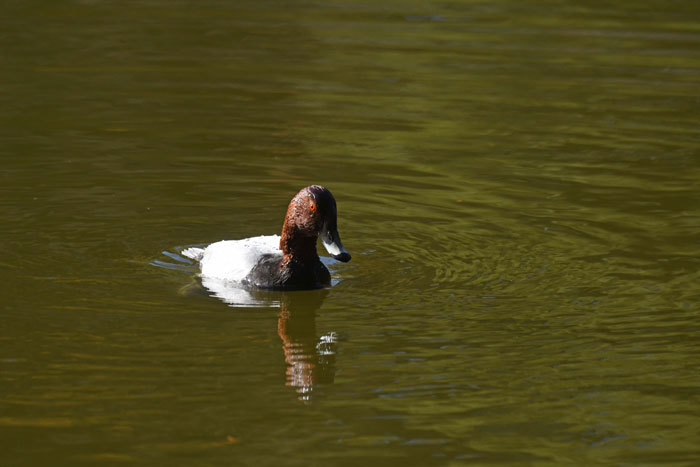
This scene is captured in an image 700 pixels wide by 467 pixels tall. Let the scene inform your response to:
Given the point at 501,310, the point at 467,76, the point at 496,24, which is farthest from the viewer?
the point at 496,24

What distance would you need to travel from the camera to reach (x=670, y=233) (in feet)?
32.3

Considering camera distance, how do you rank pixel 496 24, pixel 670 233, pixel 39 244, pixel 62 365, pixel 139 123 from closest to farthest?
pixel 62 365 → pixel 39 244 → pixel 670 233 → pixel 139 123 → pixel 496 24

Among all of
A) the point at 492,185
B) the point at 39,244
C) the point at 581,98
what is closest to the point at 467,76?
the point at 581,98

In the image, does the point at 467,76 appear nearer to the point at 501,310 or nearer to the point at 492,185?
the point at 492,185

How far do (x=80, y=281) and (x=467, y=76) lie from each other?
9009 millimetres

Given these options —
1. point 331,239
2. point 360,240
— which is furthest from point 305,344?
point 360,240

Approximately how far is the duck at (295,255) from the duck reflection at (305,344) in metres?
0.14

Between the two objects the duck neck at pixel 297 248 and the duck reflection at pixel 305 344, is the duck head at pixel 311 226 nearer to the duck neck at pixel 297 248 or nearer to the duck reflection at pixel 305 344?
the duck neck at pixel 297 248

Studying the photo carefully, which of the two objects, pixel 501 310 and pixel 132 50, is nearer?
pixel 501 310

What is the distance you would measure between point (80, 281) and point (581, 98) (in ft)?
28.2

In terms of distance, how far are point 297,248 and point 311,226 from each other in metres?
0.22

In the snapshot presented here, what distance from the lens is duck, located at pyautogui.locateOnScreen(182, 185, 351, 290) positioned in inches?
329

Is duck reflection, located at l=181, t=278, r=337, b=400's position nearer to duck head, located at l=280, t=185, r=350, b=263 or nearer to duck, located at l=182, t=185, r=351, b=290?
duck, located at l=182, t=185, r=351, b=290

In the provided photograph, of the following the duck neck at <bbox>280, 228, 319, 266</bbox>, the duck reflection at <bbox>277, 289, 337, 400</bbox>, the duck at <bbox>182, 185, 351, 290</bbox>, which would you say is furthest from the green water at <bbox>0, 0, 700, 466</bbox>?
the duck neck at <bbox>280, 228, 319, 266</bbox>
